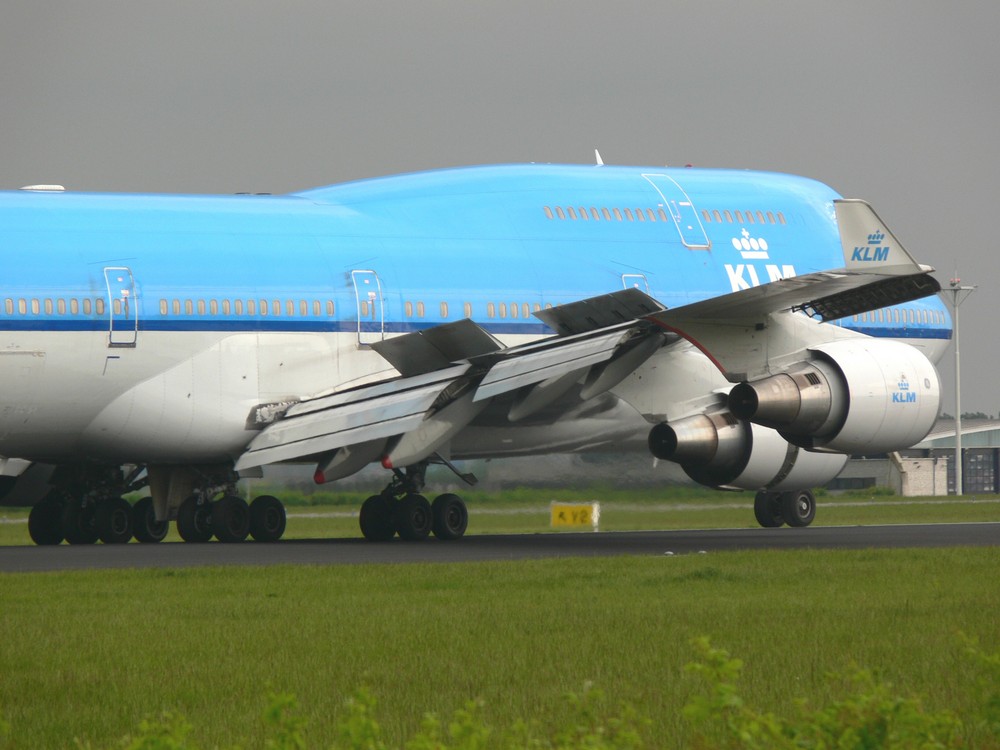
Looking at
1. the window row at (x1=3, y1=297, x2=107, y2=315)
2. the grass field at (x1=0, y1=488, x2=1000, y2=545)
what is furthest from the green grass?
the grass field at (x1=0, y1=488, x2=1000, y2=545)

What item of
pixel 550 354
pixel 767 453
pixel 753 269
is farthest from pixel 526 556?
pixel 753 269

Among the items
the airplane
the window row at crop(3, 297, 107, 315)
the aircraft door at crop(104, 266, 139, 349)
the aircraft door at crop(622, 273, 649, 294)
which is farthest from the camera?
the aircraft door at crop(622, 273, 649, 294)

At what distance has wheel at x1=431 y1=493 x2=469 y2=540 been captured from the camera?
2639 centimetres

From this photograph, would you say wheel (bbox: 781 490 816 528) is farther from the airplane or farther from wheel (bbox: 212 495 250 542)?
wheel (bbox: 212 495 250 542)

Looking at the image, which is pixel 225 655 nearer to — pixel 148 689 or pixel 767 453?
pixel 148 689

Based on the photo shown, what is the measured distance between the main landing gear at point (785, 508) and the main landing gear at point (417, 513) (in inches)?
266

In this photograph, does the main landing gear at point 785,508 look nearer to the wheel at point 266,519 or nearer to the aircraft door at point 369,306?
the aircraft door at point 369,306

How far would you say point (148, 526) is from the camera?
2747cm

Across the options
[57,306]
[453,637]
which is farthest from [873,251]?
[453,637]

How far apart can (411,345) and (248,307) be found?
2.55m

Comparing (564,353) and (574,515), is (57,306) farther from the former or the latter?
(574,515)

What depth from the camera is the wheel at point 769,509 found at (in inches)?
1203

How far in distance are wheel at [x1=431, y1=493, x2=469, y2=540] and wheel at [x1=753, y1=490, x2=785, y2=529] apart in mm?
6692

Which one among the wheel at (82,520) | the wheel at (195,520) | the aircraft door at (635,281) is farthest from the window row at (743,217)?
the wheel at (82,520)
